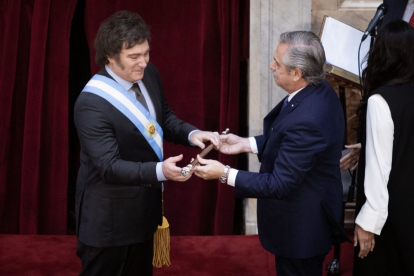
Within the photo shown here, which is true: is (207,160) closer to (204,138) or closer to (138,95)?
(204,138)

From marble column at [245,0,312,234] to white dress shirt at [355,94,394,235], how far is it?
5.19 ft

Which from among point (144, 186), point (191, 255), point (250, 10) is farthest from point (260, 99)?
point (144, 186)

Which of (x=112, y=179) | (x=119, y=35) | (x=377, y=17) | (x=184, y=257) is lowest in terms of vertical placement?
(x=184, y=257)

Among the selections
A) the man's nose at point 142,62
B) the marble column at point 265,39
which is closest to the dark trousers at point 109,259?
the man's nose at point 142,62

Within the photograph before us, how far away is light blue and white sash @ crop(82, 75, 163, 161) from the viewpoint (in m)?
2.13

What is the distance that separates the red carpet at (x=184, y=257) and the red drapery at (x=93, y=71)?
18 centimetres

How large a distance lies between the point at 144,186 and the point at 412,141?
101cm

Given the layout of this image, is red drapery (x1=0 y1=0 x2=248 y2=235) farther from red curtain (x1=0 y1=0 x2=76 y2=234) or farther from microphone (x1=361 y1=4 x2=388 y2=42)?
microphone (x1=361 y1=4 x2=388 y2=42)

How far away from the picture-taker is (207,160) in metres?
2.20

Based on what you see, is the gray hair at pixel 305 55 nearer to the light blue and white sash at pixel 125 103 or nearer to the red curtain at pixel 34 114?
the light blue and white sash at pixel 125 103

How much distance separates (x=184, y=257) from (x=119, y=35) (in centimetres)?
168

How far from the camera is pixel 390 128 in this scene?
2.01 meters

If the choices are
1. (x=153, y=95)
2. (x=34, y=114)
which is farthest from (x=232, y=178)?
(x=34, y=114)

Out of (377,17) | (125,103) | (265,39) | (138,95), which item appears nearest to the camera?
(125,103)
